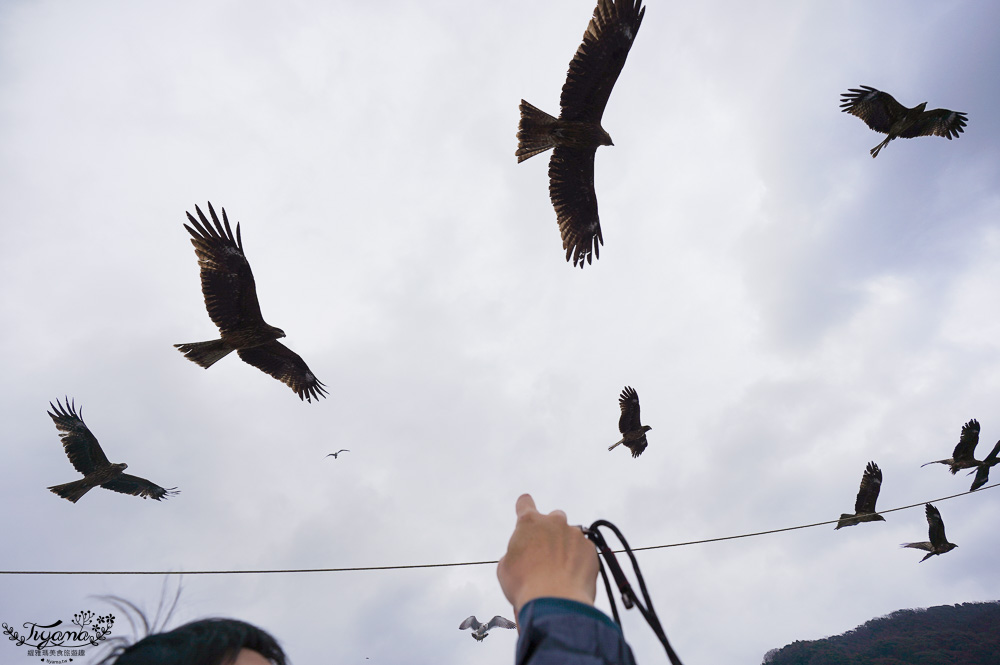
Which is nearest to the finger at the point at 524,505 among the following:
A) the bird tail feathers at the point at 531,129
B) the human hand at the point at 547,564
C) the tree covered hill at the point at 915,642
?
the human hand at the point at 547,564

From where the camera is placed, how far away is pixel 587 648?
94 centimetres

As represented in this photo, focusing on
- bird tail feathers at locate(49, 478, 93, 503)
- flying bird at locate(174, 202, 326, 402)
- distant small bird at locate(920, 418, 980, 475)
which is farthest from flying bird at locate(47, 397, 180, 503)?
distant small bird at locate(920, 418, 980, 475)

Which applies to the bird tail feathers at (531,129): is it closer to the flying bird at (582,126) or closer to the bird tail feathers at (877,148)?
the flying bird at (582,126)

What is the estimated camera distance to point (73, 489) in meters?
9.52

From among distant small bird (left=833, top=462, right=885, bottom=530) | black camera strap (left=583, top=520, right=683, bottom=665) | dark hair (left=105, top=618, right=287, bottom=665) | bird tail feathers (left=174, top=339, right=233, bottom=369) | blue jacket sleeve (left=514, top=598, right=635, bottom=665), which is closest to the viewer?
blue jacket sleeve (left=514, top=598, right=635, bottom=665)

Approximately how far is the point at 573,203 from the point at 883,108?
21.3 feet

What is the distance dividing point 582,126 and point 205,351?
660 centimetres

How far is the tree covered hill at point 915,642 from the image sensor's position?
200 feet

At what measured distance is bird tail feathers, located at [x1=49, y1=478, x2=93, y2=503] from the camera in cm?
916

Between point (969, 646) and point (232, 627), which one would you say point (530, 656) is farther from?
point (969, 646)

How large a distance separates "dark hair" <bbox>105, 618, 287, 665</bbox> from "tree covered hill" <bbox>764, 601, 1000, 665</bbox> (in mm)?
85117

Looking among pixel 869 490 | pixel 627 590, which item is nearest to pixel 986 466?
pixel 869 490

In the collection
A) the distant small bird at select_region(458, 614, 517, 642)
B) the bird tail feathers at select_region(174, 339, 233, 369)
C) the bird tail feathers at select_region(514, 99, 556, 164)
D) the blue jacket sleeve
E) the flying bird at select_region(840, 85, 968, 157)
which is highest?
the flying bird at select_region(840, 85, 968, 157)

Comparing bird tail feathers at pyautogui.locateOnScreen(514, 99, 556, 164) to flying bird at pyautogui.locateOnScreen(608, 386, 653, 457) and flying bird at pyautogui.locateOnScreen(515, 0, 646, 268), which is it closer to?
flying bird at pyautogui.locateOnScreen(515, 0, 646, 268)
